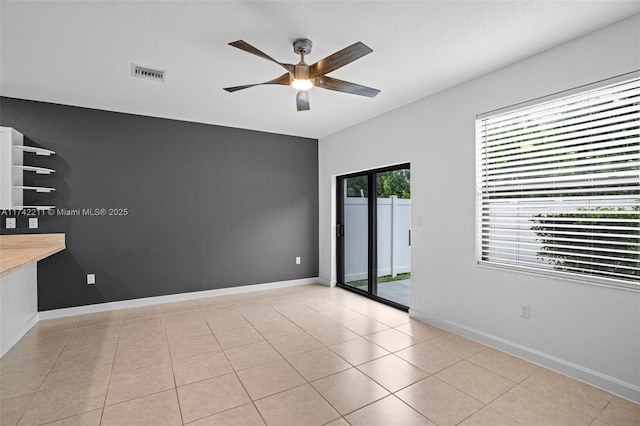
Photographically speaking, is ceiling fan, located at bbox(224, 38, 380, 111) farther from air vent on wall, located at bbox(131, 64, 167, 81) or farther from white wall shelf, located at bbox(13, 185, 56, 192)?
white wall shelf, located at bbox(13, 185, 56, 192)

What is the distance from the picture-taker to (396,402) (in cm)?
225

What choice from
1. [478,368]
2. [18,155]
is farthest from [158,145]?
[478,368]

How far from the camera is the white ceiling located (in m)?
2.17

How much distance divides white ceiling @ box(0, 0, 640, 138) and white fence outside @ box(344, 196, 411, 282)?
1.59 metres

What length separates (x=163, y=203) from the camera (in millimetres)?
4652

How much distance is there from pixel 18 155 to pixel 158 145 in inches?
58.8

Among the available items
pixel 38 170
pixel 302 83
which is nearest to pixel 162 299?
pixel 38 170

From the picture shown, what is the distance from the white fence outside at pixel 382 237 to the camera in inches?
174

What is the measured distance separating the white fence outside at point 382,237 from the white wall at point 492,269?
0.44 metres

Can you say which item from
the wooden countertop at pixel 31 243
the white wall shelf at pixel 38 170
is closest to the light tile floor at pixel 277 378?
the wooden countertop at pixel 31 243

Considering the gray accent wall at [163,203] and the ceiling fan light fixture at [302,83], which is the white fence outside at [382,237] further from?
the ceiling fan light fixture at [302,83]

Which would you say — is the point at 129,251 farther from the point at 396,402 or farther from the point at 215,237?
the point at 396,402

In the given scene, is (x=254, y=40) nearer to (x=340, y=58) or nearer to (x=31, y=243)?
(x=340, y=58)

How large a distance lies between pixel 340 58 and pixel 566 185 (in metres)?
2.10
